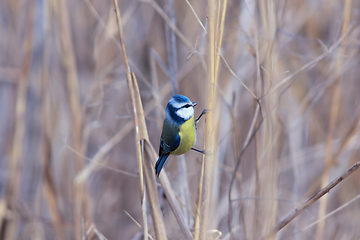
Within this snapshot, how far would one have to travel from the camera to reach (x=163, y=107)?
3.54 feet

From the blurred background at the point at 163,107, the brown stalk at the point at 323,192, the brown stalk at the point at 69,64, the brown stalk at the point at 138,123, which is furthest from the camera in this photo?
the brown stalk at the point at 69,64

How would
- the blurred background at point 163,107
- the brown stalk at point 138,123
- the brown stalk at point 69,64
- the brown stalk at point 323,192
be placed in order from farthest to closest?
the brown stalk at point 69,64 < the blurred background at point 163,107 < the brown stalk at point 138,123 < the brown stalk at point 323,192

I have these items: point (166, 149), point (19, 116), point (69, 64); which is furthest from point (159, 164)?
point (19, 116)

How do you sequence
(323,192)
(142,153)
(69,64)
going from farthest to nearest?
(69,64) → (142,153) → (323,192)

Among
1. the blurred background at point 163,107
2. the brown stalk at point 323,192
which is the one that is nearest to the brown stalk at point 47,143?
the blurred background at point 163,107

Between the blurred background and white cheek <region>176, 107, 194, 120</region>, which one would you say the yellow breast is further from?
the blurred background

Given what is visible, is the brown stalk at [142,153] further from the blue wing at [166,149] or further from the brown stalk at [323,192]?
the brown stalk at [323,192]

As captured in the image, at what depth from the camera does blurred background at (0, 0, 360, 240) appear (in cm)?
102

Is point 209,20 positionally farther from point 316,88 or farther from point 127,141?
point 127,141

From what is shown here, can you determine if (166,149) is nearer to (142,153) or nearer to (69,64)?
(142,153)

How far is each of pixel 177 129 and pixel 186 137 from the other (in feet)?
0.10

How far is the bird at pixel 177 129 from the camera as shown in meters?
0.70

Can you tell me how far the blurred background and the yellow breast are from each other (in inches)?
7.4

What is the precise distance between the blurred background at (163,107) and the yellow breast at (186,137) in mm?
187
